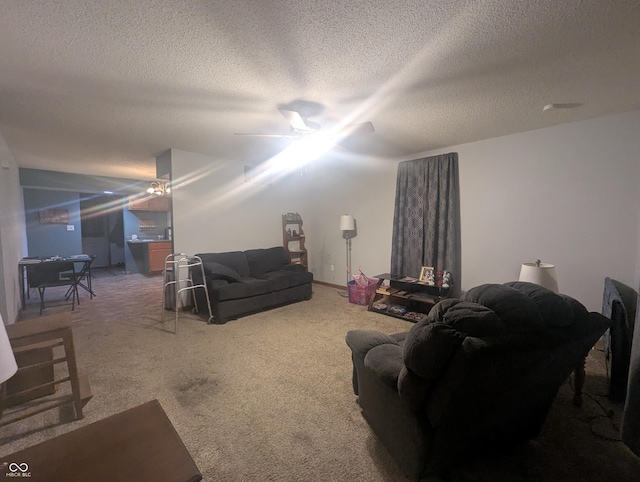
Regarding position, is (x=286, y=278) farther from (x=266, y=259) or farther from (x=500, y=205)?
(x=500, y=205)

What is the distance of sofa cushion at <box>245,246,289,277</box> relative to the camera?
4.64 m

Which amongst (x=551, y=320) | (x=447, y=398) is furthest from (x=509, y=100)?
(x=447, y=398)

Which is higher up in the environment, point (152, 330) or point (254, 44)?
point (254, 44)

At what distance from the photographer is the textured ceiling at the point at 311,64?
1.42 meters

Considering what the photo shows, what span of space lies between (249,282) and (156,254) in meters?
4.47

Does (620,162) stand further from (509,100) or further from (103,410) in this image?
(103,410)

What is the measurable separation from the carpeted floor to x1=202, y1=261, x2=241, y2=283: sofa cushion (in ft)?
2.10

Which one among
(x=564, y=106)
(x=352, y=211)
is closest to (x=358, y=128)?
(x=564, y=106)

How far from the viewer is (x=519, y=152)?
3320 mm

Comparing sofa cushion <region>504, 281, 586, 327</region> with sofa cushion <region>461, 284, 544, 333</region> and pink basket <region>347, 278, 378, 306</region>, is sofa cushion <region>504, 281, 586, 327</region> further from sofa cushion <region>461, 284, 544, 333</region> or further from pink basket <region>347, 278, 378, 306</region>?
pink basket <region>347, 278, 378, 306</region>

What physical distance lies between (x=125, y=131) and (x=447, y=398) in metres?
3.95

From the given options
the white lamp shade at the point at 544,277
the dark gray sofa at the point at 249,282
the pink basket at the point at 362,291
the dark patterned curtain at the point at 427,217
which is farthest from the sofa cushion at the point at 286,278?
the white lamp shade at the point at 544,277

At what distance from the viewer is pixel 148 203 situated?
7508mm

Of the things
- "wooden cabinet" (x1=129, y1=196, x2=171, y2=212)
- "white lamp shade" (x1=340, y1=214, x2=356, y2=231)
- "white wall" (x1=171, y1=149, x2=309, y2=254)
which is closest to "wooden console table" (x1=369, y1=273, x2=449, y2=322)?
"white lamp shade" (x1=340, y1=214, x2=356, y2=231)
